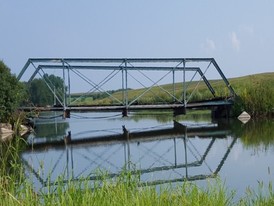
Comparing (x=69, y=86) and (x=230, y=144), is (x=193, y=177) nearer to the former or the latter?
(x=230, y=144)

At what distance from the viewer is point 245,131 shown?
20750mm

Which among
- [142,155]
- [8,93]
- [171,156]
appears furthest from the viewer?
[8,93]

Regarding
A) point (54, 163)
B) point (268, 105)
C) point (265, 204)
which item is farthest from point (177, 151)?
point (268, 105)

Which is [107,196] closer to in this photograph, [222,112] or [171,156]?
[171,156]

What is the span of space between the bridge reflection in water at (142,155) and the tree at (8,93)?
3786 millimetres

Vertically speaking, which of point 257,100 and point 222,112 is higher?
point 257,100

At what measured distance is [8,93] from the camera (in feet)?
73.7

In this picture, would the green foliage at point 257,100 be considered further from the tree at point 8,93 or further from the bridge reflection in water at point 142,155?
the tree at point 8,93

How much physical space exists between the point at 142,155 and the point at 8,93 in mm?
10709

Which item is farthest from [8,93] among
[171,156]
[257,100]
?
[257,100]

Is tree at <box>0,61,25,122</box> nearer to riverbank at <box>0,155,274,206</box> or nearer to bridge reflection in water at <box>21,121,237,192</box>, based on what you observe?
bridge reflection in water at <box>21,121,237,192</box>

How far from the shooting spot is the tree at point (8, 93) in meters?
22.1

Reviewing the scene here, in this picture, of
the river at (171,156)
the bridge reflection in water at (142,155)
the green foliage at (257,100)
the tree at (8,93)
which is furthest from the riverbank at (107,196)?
the green foliage at (257,100)

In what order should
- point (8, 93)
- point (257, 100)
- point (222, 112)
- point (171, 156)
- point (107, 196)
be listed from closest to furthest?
point (107, 196)
point (171, 156)
point (8, 93)
point (257, 100)
point (222, 112)
